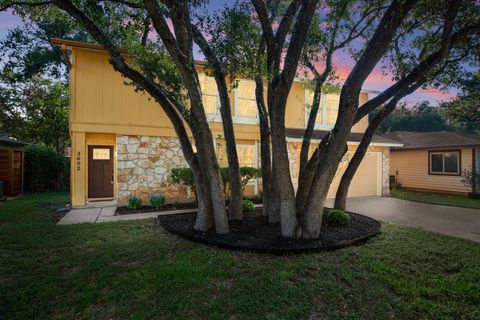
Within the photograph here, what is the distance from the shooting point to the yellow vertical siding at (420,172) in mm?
12586

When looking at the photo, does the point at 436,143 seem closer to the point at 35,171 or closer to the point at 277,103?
the point at 277,103

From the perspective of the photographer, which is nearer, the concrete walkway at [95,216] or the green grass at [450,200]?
the concrete walkway at [95,216]

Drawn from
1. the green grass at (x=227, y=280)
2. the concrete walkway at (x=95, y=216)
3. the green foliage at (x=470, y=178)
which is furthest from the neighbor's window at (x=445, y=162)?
the concrete walkway at (x=95, y=216)

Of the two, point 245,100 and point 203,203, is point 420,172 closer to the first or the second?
point 245,100

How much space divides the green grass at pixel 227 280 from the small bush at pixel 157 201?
3335 mm

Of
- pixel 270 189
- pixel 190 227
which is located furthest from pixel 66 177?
pixel 270 189

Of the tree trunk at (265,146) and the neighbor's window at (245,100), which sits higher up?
the neighbor's window at (245,100)

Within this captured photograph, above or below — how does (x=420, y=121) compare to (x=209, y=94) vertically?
above

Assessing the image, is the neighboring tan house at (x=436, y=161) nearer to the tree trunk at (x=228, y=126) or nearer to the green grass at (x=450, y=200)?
the green grass at (x=450, y=200)

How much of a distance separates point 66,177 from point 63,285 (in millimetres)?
13295

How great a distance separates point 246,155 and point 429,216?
21.1 feet

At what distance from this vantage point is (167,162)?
30.2 feet

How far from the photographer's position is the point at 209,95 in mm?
9812

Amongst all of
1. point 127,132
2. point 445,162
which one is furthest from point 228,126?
point 445,162
